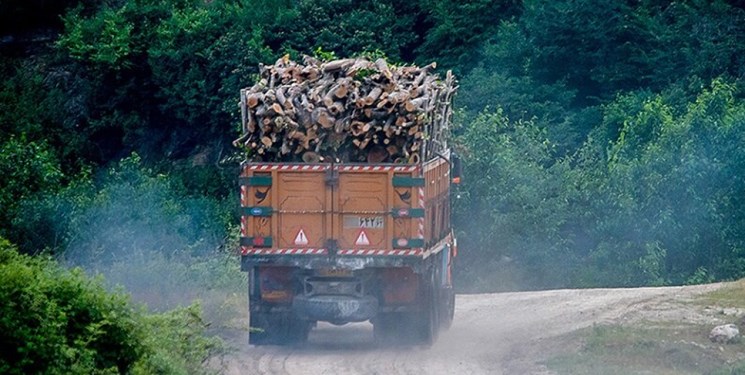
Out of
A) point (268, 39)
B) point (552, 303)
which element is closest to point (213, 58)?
point (268, 39)

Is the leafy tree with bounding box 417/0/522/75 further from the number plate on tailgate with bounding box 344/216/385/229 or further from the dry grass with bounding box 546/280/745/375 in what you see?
the number plate on tailgate with bounding box 344/216/385/229

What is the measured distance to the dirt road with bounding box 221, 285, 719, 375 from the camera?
54.6ft

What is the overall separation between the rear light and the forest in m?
6.34

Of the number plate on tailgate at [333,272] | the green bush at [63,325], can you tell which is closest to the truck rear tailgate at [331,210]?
the number plate on tailgate at [333,272]

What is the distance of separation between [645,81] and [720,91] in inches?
209

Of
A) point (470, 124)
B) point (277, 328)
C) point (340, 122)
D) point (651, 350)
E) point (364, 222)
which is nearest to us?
point (651, 350)

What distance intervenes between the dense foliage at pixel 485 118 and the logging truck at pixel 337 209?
9.34 meters

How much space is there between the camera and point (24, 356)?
11.5m

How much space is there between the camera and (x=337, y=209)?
17.1m

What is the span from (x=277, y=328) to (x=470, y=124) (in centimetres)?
1180

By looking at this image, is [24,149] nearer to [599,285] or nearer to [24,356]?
[599,285]

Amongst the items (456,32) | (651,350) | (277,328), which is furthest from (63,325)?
(456,32)

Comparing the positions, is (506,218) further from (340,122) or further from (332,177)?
(332,177)

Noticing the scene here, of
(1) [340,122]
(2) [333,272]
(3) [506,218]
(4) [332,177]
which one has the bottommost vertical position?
(3) [506,218]
